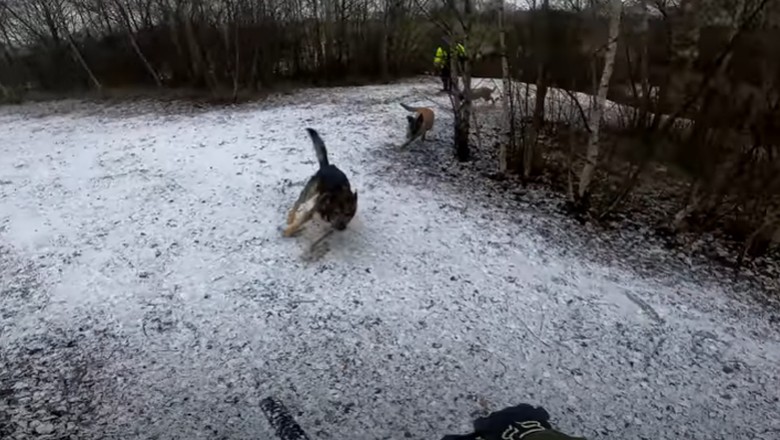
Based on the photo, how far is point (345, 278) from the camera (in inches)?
220

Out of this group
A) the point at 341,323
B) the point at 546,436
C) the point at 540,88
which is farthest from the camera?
the point at 540,88

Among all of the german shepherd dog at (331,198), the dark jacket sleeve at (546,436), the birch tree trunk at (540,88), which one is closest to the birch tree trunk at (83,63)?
the german shepherd dog at (331,198)

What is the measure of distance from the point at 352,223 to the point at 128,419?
10.3ft

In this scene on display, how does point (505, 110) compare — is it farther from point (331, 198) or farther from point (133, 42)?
point (133, 42)

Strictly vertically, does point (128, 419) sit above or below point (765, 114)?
below

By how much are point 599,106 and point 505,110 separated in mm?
1490

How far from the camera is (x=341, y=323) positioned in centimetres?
503

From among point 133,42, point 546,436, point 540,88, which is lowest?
point 546,436

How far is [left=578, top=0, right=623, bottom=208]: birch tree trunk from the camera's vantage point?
5984 mm

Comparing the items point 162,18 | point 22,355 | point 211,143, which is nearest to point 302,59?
point 162,18

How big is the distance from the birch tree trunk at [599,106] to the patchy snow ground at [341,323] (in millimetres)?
640

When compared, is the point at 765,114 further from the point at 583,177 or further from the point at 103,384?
the point at 103,384

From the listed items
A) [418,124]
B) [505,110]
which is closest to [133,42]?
[418,124]

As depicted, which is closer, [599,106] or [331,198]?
[331,198]
